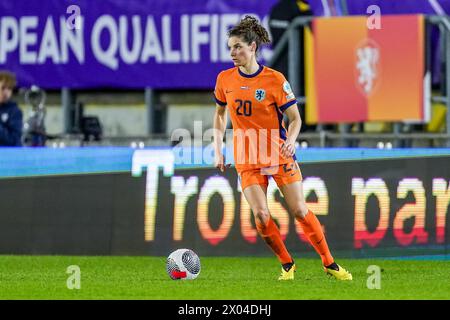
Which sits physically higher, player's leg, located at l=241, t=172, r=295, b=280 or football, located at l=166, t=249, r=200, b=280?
player's leg, located at l=241, t=172, r=295, b=280

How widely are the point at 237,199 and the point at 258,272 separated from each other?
6.61ft

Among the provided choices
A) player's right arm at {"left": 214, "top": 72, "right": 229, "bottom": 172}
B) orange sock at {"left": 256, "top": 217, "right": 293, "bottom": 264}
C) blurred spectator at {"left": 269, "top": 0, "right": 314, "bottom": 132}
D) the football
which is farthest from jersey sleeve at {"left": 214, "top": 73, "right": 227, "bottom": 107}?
blurred spectator at {"left": 269, "top": 0, "right": 314, "bottom": 132}

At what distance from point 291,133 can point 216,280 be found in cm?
147

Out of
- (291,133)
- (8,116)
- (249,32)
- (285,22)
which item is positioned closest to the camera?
(291,133)

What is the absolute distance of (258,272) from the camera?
12.7 metres

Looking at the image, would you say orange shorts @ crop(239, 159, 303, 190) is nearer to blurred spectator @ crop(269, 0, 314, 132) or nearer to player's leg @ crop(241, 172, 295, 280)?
player's leg @ crop(241, 172, 295, 280)

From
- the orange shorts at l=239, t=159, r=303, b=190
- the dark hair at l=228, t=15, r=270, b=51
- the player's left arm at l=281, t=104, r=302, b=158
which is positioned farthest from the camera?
the orange shorts at l=239, t=159, r=303, b=190

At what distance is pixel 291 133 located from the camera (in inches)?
442

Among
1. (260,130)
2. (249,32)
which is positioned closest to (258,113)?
(260,130)

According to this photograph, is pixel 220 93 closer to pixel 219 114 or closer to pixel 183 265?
pixel 219 114

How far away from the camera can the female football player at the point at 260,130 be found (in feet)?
37.4

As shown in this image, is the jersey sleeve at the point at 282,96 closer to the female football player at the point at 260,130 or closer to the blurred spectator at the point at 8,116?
the female football player at the point at 260,130

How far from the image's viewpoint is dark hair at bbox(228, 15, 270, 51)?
11.3m

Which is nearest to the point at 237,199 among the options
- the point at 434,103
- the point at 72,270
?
the point at 72,270
